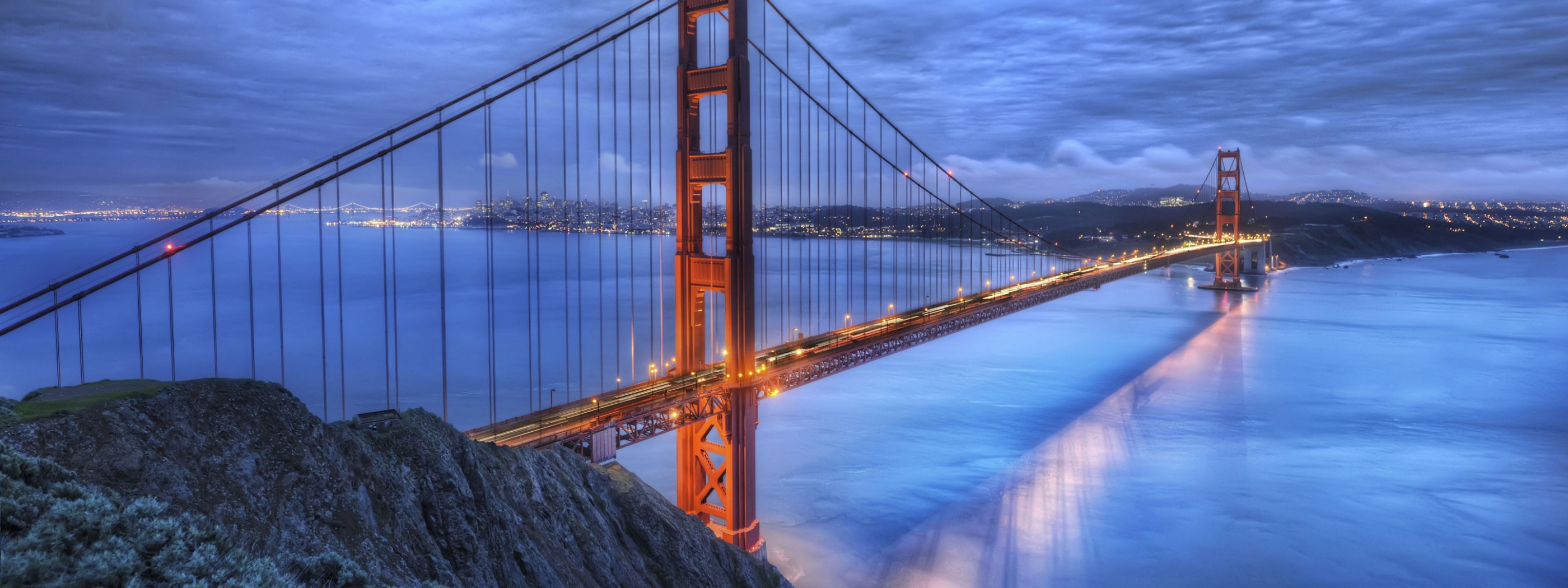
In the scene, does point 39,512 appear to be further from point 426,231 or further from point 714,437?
point 426,231

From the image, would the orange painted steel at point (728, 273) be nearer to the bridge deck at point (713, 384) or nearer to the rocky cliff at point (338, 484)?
the bridge deck at point (713, 384)

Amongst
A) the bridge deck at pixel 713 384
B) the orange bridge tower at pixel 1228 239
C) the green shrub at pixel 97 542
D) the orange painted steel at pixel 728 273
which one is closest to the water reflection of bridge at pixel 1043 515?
the orange painted steel at pixel 728 273

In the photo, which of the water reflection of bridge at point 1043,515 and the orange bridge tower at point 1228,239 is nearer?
the water reflection of bridge at point 1043,515

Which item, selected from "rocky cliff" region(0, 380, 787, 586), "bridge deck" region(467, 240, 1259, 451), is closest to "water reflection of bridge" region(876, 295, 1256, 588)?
"bridge deck" region(467, 240, 1259, 451)

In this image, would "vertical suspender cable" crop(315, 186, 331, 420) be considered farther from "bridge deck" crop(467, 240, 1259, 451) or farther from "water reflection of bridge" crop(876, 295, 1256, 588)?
"water reflection of bridge" crop(876, 295, 1256, 588)

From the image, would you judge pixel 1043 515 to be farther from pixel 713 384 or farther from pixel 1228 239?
pixel 1228 239
